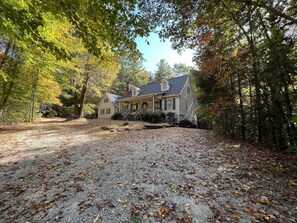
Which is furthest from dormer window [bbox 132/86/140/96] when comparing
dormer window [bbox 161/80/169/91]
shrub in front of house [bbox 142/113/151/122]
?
shrub in front of house [bbox 142/113/151/122]

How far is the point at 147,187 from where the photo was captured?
3.50m

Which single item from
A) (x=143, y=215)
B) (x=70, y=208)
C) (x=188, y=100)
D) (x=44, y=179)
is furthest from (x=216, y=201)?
(x=188, y=100)

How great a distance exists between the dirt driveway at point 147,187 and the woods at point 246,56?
2.27m

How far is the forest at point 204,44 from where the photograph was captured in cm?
341

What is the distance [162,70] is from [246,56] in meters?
33.8

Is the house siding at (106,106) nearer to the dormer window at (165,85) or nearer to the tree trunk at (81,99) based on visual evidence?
the tree trunk at (81,99)

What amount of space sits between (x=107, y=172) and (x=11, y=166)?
3026mm

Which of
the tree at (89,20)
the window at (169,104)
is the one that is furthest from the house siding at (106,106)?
the tree at (89,20)

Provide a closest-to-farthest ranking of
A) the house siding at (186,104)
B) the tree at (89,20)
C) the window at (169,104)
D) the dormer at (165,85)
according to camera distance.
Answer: the tree at (89,20) < the house siding at (186,104) < the window at (169,104) < the dormer at (165,85)

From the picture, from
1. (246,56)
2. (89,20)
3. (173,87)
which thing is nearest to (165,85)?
(173,87)

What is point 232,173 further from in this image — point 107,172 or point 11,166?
point 11,166

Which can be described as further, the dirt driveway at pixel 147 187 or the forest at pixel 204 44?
the forest at pixel 204 44

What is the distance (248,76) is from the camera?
8.07 metres

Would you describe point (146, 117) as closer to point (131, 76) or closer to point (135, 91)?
point (135, 91)
